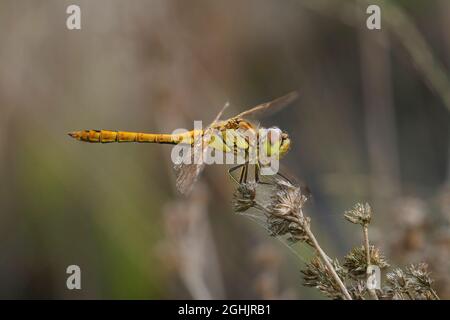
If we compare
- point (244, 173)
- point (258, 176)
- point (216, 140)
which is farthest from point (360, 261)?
point (216, 140)

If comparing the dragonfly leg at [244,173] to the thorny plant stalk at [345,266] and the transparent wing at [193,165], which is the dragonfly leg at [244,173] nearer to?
the transparent wing at [193,165]

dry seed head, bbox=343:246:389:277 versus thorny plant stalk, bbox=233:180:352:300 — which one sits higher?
thorny plant stalk, bbox=233:180:352:300

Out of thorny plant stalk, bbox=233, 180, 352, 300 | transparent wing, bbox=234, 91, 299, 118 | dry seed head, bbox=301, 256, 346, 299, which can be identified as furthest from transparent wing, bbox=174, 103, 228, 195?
dry seed head, bbox=301, 256, 346, 299

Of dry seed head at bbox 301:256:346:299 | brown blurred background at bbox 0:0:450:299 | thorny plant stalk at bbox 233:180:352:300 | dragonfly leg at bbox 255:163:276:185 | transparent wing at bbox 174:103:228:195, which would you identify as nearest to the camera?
dry seed head at bbox 301:256:346:299

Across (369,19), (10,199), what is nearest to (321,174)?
(369,19)

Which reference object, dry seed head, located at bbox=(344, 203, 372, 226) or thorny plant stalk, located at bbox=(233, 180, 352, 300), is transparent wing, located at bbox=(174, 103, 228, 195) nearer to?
thorny plant stalk, located at bbox=(233, 180, 352, 300)

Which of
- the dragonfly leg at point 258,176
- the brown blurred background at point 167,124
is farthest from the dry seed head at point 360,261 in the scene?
the brown blurred background at point 167,124

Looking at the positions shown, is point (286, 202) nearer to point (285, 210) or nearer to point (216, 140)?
point (285, 210)

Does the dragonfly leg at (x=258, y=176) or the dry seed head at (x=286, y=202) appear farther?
the dragonfly leg at (x=258, y=176)
